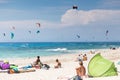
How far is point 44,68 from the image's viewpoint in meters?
22.6

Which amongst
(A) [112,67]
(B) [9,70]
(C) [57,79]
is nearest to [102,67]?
(A) [112,67]

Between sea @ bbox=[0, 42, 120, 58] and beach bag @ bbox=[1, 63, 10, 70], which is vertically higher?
beach bag @ bbox=[1, 63, 10, 70]

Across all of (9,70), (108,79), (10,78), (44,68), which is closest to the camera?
(108,79)

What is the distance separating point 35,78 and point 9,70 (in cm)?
361

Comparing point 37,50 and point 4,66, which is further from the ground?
point 4,66

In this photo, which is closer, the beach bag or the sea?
the beach bag

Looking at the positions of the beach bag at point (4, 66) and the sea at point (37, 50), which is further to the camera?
the sea at point (37, 50)

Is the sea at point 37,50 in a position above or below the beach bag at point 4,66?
below

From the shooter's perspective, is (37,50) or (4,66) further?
(37,50)

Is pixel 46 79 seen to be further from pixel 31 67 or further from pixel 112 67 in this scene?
pixel 31 67

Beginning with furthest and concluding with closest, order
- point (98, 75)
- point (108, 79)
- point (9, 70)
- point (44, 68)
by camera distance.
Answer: point (44, 68), point (9, 70), point (98, 75), point (108, 79)

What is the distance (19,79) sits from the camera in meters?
17.4

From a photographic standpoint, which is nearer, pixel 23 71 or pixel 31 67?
pixel 23 71

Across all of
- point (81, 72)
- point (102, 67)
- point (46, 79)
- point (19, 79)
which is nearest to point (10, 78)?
point (19, 79)
